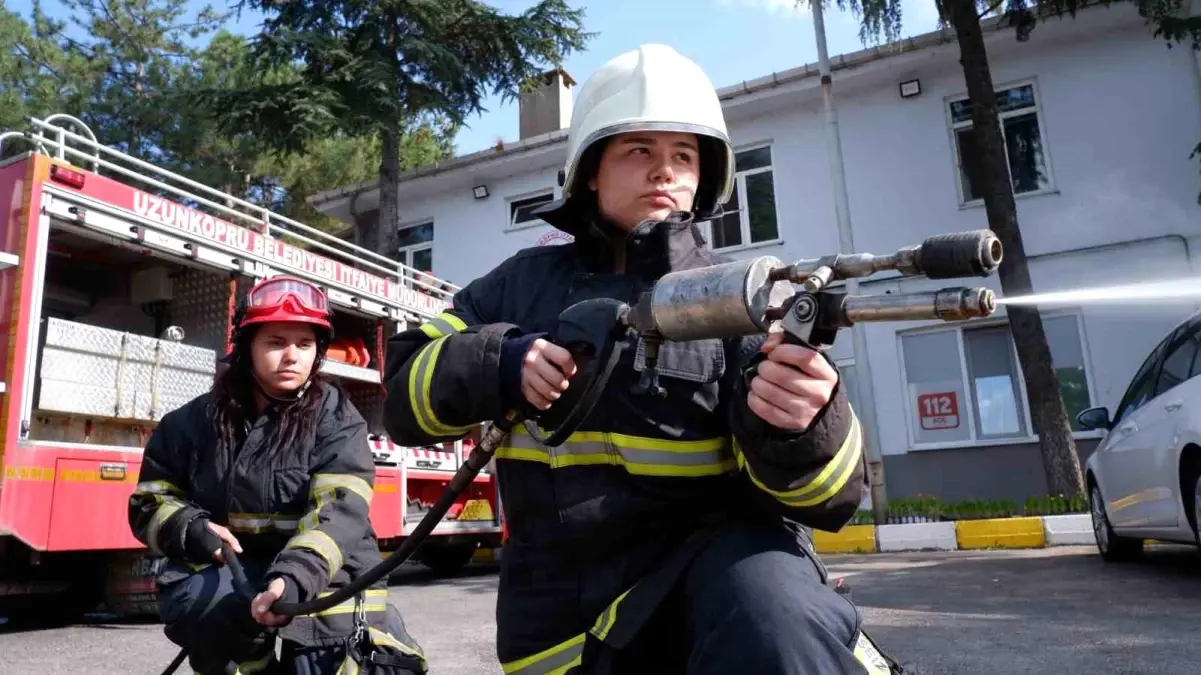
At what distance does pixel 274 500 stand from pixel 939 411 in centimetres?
1096

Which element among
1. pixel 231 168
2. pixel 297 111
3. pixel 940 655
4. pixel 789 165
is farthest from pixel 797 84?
pixel 231 168

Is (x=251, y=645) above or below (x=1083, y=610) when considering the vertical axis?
above

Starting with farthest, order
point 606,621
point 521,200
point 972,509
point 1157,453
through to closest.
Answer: point 521,200 → point 972,509 → point 1157,453 → point 606,621

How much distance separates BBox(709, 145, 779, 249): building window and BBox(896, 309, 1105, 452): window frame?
2.83 m

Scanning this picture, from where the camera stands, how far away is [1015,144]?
12109 mm

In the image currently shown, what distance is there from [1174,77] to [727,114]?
600 cm

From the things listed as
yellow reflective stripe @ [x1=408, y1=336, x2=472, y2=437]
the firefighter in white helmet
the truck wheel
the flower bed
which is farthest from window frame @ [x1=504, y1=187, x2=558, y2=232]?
yellow reflective stripe @ [x1=408, y1=336, x2=472, y2=437]

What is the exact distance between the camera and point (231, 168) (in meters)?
21.6

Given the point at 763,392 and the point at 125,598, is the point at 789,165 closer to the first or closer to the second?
the point at 125,598

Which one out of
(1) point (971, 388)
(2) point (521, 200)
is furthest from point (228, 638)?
(2) point (521, 200)

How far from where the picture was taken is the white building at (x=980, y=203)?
10992 millimetres

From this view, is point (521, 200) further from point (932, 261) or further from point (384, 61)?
point (932, 261)

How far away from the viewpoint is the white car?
479 centimetres

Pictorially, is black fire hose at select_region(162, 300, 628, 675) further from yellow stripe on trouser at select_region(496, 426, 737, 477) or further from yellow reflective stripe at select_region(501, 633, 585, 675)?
yellow reflective stripe at select_region(501, 633, 585, 675)
